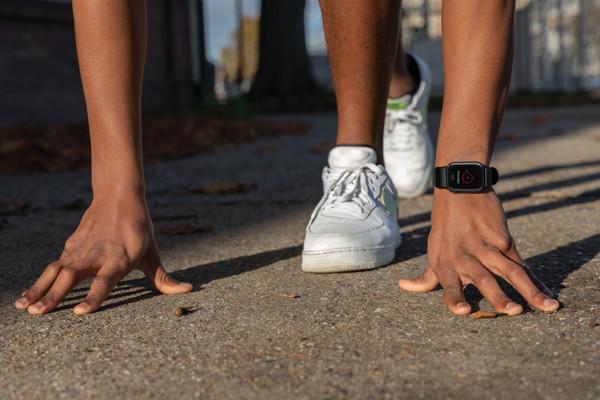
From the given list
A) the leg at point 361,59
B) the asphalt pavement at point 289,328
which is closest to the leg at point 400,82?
the asphalt pavement at point 289,328

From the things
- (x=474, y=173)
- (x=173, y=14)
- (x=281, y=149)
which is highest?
(x=173, y=14)

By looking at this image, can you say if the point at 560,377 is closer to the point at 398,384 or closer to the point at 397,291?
the point at 398,384

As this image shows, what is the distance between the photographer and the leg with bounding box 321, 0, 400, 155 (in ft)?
5.87

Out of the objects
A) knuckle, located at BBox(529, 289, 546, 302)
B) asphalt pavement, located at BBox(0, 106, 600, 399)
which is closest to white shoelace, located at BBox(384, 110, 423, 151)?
asphalt pavement, located at BBox(0, 106, 600, 399)

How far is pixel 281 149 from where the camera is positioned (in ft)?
15.3

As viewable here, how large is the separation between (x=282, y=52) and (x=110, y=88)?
10.8m

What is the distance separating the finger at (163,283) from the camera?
55.9 inches

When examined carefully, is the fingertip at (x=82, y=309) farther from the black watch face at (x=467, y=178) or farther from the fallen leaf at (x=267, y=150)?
the fallen leaf at (x=267, y=150)

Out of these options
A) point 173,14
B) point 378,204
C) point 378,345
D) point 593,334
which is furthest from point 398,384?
point 173,14

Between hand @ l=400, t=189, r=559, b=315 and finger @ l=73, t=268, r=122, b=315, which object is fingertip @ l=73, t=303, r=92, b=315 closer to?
finger @ l=73, t=268, r=122, b=315

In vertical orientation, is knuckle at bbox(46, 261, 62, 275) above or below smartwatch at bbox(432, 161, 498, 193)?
below

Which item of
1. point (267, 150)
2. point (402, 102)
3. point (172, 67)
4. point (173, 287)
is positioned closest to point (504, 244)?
point (173, 287)

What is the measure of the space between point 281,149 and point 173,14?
12.0 ft

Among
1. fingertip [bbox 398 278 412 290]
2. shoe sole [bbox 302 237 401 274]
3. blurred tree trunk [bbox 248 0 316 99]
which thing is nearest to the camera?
fingertip [bbox 398 278 412 290]
